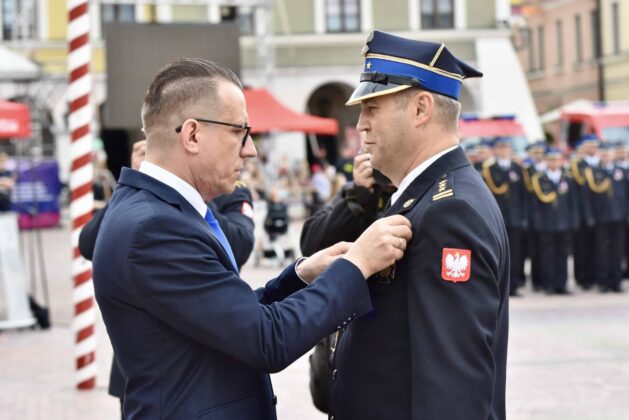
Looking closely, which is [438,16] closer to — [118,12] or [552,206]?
[118,12]

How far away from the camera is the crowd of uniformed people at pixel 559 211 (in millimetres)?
15633

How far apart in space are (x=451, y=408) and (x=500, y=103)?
37523 mm

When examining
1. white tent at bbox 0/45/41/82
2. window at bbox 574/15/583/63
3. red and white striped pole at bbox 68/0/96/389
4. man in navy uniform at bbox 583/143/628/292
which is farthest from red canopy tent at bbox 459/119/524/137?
window at bbox 574/15/583/63

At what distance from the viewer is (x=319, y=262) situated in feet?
10.7

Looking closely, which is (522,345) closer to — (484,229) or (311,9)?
(484,229)

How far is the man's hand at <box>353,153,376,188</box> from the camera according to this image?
528cm

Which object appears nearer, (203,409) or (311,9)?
(203,409)

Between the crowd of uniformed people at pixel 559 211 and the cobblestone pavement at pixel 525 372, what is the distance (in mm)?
1723

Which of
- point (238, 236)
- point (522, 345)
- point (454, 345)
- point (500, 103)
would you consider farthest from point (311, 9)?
point (454, 345)

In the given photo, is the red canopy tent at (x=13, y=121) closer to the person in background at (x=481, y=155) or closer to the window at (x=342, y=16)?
the person in background at (x=481, y=155)

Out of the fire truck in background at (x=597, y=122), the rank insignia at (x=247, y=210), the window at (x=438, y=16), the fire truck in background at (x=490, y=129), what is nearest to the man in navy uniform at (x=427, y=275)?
the rank insignia at (x=247, y=210)

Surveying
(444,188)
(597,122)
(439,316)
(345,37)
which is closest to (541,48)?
(345,37)

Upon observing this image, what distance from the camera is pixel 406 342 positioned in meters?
2.99

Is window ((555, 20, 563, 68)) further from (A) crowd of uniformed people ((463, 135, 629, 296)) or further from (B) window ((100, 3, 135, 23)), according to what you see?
(A) crowd of uniformed people ((463, 135, 629, 296))
